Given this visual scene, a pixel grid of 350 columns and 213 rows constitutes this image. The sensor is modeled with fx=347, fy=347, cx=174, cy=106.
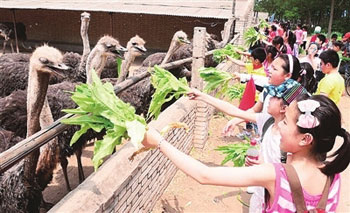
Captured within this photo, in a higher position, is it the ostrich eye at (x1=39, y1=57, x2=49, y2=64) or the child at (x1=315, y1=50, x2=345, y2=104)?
the ostrich eye at (x1=39, y1=57, x2=49, y2=64)

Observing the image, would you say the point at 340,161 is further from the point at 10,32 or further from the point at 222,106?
the point at 10,32

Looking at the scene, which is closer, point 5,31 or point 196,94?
point 196,94

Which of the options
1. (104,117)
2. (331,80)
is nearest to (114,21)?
(331,80)

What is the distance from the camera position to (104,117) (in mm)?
2158

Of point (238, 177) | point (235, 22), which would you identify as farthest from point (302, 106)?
point (235, 22)

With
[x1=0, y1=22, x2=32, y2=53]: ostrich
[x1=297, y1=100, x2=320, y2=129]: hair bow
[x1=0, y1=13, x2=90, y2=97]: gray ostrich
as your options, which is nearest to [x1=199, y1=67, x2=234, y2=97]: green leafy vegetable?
[x1=0, y1=13, x2=90, y2=97]: gray ostrich

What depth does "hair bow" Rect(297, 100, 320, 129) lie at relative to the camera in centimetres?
174

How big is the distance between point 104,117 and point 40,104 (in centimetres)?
128

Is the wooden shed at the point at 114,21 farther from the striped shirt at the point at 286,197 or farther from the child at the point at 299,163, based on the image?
the striped shirt at the point at 286,197

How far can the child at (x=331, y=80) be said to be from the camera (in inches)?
180

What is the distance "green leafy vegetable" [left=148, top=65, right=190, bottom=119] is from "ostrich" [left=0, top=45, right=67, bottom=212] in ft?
3.27

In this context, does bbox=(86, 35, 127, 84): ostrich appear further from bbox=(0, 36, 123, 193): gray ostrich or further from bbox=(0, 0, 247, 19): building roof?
bbox=(0, 0, 247, 19): building roof

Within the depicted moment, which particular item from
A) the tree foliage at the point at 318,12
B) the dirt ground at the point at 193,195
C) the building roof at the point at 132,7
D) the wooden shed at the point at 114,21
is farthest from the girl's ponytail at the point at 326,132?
the tree foliage at the point at 318,12

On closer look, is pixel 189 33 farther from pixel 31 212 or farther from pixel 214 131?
pixel 31 212
